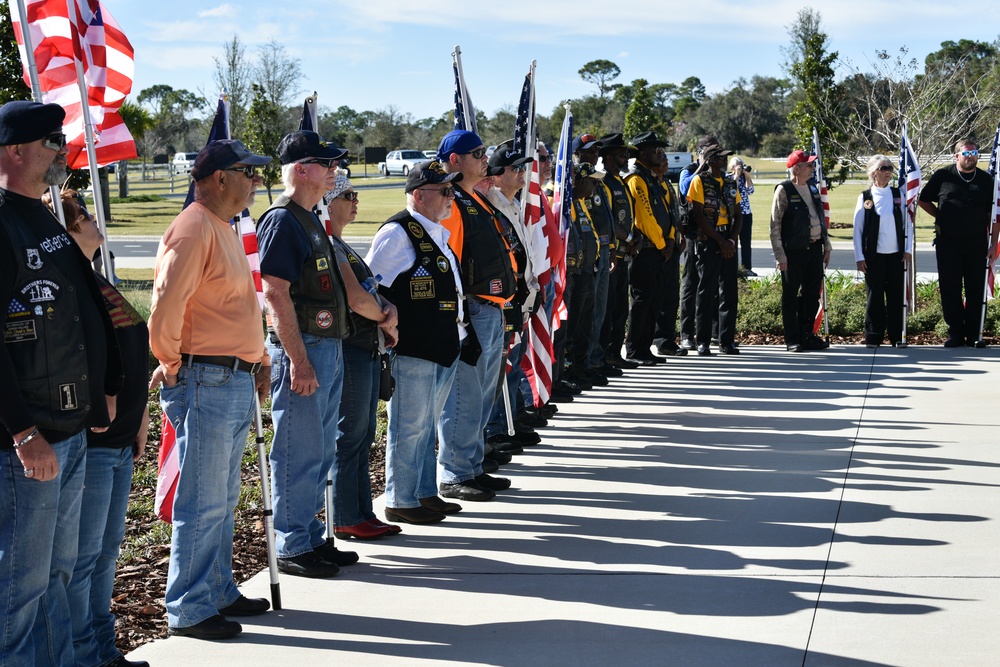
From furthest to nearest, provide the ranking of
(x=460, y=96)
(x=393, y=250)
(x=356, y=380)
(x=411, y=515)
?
(x=460, y=96) → (x=411, y=515) → (x=393, y=250) → (x=356, y=380)

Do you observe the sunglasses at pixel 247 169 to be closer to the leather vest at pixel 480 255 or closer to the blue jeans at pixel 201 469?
the blue jeans at pixel 201 469

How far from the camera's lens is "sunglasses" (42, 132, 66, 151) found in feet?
13.4

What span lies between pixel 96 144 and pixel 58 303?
2746 millimetres

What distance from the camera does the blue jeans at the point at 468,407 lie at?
7.75 meters

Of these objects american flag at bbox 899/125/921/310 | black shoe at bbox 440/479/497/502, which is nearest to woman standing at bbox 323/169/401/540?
black shoe at bbox 440/479/497/502

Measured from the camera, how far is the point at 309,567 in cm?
609

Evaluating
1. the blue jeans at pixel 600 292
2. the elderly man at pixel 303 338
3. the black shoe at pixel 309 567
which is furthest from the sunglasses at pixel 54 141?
the blue jeans at pixel 600 292

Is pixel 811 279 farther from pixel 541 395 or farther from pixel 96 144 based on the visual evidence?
A: pixel 96 144

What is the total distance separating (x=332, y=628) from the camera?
5.37 m

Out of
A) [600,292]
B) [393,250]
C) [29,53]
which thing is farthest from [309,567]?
[600,292]

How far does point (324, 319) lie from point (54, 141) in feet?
6.94

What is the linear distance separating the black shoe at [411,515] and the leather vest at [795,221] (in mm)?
8038

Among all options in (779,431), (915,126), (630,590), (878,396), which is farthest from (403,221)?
(915,126)

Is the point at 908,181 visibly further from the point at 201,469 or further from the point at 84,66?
the point at 201,469
